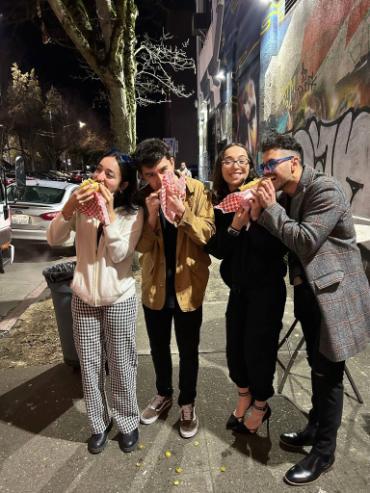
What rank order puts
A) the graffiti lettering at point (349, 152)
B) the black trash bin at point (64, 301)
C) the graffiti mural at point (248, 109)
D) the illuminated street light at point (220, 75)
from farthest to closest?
the illuminated street light at point (220, 75) → the graffiti mural at point (248, 109) → the graffiti lettering at point (349, 152) → the black trash bin at point (64, 301)

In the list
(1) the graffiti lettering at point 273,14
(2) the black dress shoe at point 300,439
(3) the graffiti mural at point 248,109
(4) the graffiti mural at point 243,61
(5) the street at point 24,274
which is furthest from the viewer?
(3) the graffiti mural at point 248,109

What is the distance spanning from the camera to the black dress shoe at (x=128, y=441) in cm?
266

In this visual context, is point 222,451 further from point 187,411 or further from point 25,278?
point 25,278

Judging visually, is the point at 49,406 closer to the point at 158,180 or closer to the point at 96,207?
the point at 96,207

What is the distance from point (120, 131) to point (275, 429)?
581 centimetres

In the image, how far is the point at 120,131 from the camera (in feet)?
23.0

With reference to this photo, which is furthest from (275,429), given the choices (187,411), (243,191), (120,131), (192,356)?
(120,131)

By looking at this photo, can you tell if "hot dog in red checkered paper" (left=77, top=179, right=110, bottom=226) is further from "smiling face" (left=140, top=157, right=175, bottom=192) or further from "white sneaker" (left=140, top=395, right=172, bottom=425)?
"white sneaker" (left=140, top=395, right=172, bottom=425)

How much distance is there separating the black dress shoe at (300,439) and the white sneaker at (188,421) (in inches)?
25.8

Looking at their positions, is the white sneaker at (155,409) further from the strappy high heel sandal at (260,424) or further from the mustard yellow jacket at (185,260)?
the mustard yellow jacket at (185,260)

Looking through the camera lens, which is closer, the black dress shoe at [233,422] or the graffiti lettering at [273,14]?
the black dress shoe at [233,422]

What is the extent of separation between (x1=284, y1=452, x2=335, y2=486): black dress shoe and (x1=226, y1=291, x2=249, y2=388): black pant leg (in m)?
0.61

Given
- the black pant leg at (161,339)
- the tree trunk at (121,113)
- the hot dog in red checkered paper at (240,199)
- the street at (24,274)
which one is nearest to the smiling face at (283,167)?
the hot dog in red checkered paper at (240,199)

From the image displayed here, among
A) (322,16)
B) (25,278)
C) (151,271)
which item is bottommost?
(25,278)
